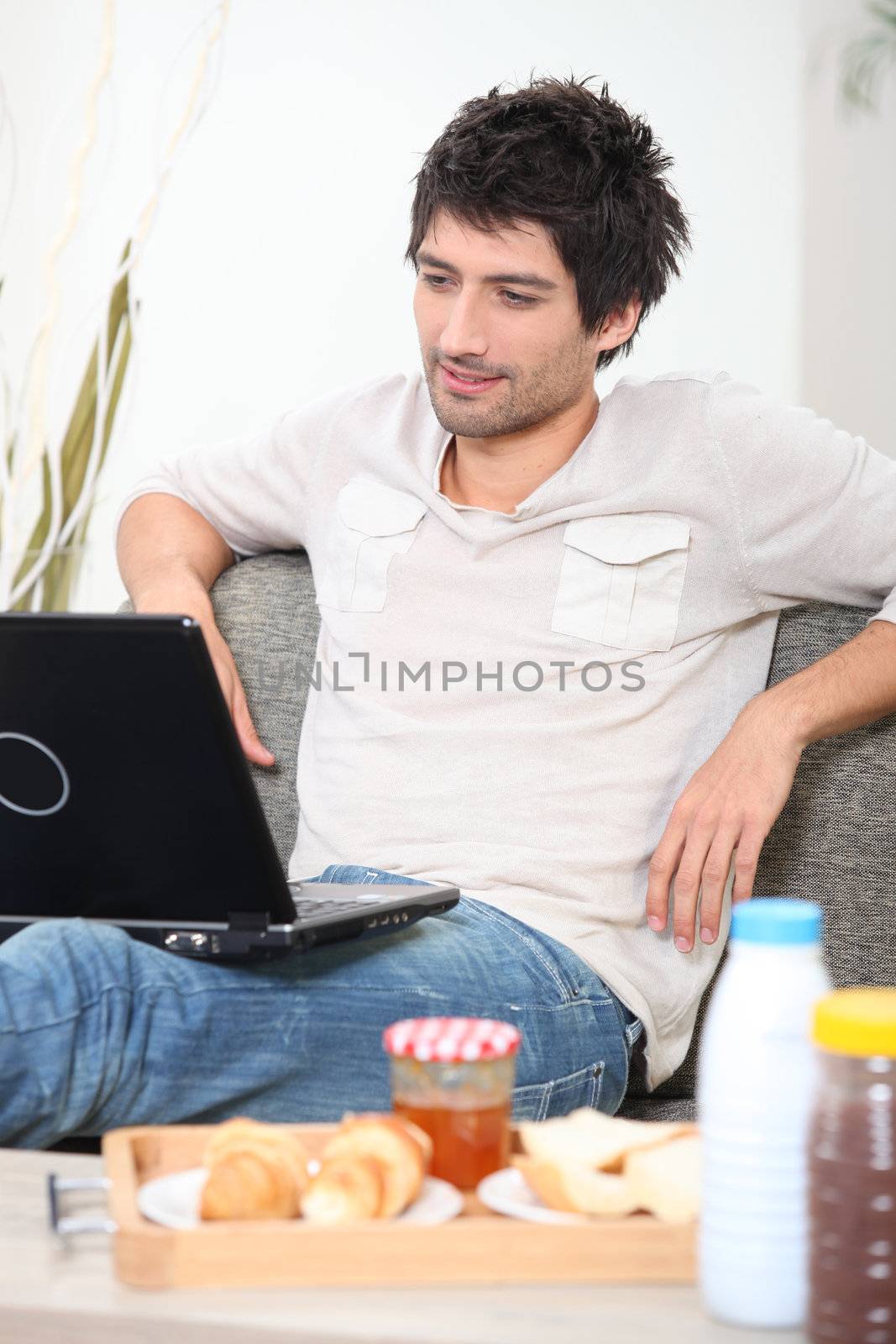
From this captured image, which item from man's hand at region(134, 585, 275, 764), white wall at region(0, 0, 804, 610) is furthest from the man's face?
white wall at region(0, 0, 804, 610)

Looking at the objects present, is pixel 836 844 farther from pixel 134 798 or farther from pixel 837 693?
pixel 134 798

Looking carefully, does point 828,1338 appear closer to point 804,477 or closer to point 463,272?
point 804,477

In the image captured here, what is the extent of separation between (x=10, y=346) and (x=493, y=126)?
2.05 m

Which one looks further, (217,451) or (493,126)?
(217,451)

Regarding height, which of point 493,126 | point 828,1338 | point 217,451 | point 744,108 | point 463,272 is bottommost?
point 828,1338

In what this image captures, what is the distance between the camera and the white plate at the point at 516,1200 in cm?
81

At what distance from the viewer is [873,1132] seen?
26.5 inches

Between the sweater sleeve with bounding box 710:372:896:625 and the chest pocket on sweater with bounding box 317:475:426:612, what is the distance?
0.37m

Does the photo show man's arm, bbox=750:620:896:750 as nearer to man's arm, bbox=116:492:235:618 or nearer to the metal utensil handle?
man's arm, bbox=116:492:235:618

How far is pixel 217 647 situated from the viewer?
182 centimetres

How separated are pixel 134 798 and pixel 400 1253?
0.45 meters

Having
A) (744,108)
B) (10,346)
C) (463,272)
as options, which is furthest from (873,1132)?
(10,346)

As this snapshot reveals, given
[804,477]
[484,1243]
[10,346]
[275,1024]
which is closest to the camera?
[484,1243]

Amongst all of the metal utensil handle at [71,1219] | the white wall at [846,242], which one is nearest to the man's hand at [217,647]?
the metal utensil handle at [71,1219]
